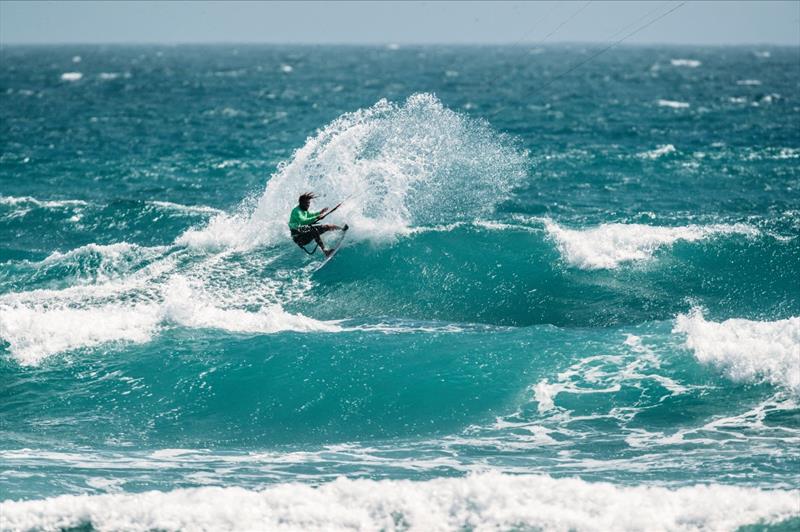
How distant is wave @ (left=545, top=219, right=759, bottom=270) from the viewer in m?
21.5

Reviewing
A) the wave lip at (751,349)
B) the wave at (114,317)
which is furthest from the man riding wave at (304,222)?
the wave lip at (751,349)

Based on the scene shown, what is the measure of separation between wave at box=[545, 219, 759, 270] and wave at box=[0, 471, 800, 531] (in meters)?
10.3

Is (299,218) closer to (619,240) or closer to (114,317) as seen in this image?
(114,317)

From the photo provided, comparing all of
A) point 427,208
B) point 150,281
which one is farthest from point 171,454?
point 427,208

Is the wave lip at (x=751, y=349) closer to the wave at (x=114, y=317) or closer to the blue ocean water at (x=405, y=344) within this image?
the blue ocean water at (x=405, y=344)

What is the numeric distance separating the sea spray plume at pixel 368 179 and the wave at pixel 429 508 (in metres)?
11.5

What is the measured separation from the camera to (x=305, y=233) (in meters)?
18.6

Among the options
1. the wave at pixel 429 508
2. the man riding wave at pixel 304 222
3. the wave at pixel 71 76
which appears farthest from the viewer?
the wave at pixel 71 76

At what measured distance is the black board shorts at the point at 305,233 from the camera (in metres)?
18.5

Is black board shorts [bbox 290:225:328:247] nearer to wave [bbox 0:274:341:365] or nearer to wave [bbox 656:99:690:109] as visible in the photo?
wave [bbox 0:274:341:365]

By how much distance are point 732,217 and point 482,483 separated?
17675mm

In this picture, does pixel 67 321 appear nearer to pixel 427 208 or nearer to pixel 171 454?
pixel 171 454

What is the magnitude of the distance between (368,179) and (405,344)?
6.57 meters

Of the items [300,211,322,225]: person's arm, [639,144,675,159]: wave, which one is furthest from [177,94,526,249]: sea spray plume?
[639,144,675,159]: wave
